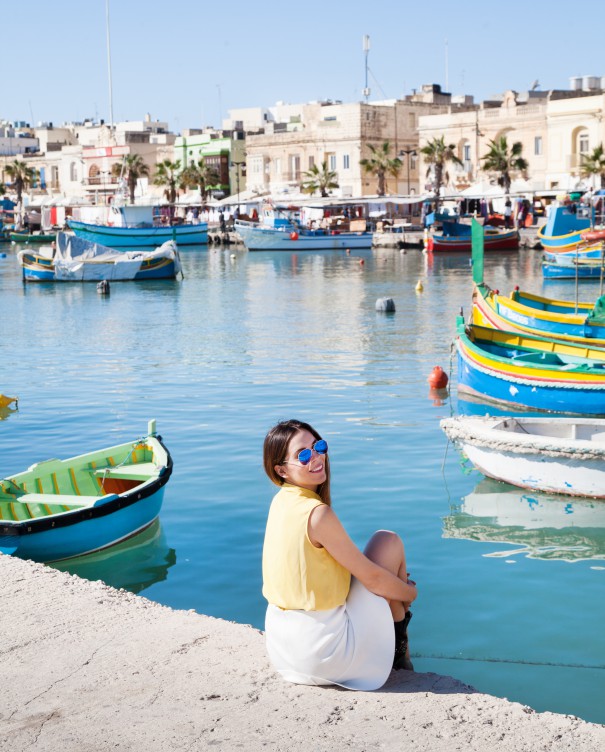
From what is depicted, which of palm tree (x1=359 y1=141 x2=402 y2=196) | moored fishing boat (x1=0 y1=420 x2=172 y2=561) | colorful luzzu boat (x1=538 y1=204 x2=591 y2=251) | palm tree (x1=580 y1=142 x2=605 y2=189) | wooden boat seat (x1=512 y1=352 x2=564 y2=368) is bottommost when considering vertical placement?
moored fishing boat (x1=0 y1=420 x2=172 y2=561)

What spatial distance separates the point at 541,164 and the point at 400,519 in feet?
215

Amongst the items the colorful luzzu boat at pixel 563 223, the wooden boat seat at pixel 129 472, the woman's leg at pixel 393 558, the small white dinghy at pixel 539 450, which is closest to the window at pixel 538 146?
the colorful luzzu boat at pixel 563 223

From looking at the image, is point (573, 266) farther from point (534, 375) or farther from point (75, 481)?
point (75, 481)

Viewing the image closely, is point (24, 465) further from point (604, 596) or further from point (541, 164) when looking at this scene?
point (541, 164)

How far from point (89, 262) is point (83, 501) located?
129 ft

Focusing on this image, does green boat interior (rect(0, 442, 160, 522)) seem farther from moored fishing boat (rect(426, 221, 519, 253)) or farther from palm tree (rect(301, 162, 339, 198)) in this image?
palm tree (rect(301, 162, 339, 198))

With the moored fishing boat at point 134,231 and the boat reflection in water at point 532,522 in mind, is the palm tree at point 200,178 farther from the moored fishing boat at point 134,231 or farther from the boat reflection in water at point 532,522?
the boat reflection in water at point 532,522

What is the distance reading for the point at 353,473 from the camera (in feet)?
42.8

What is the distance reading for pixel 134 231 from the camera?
6562cm

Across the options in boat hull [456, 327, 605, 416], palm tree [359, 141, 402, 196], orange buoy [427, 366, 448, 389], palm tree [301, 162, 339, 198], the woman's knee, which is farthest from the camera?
palm tree [301, 162, 339, 198]

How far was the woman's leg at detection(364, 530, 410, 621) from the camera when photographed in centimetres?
550

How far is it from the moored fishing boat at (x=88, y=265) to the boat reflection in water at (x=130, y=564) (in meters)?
38.4

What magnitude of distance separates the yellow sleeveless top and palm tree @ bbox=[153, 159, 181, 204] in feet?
293

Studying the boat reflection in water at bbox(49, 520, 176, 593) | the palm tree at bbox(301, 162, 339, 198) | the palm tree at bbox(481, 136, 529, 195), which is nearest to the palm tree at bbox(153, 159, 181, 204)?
the palm tree at bbox(301, 162, 339, 198)
